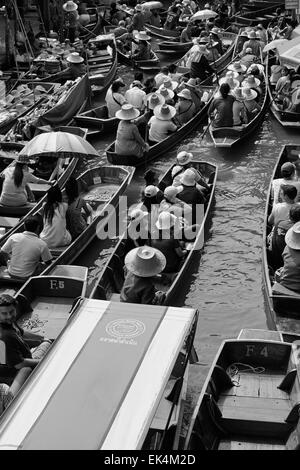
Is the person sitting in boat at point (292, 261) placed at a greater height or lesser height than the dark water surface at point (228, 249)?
greater

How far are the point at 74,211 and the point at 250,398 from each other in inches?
186

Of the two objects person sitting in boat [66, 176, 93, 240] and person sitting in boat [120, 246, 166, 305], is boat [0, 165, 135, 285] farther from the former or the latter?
person sitting in boat [120, 246, 166, 305]

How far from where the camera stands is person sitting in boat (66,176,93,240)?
40.1 feet

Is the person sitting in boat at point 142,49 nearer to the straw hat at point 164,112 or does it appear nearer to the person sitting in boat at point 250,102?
the person sitting in boat at point 250,102

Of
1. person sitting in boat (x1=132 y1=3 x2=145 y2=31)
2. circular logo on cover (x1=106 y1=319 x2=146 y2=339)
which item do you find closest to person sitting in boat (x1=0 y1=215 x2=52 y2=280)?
circular logo on cover (x1=106 y1=319 x2=146 y2=339)

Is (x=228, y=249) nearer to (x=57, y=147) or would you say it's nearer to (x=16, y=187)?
(x=57, y=147)

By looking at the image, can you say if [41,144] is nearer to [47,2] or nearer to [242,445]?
[242,445]

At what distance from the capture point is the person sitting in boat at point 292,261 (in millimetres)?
10148

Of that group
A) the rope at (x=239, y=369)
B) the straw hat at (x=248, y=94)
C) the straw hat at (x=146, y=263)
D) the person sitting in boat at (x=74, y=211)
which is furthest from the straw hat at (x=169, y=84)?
the rope at (x=239, y=369)

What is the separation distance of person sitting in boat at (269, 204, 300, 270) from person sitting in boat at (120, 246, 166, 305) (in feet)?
7.05

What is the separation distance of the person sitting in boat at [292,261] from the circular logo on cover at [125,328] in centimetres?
327

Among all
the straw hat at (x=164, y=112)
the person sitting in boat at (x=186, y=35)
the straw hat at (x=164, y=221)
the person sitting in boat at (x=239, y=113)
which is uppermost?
the straw hat at (x=164, y=221)

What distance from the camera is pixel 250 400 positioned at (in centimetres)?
888

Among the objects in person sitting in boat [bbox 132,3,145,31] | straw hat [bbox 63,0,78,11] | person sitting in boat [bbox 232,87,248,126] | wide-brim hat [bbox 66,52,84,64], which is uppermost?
person sitting in boat [bbox 232,87,248,126]
